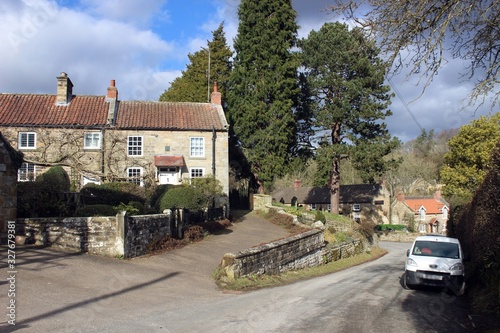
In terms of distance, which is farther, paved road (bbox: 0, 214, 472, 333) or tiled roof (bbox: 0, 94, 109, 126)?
tiled roof (bbox: 0, 94, 109, 126)

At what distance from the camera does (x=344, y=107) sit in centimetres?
3722

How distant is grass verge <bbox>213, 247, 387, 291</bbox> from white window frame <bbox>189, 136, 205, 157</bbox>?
12876mm

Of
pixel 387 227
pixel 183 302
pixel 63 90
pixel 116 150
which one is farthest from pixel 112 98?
pixel 387 227

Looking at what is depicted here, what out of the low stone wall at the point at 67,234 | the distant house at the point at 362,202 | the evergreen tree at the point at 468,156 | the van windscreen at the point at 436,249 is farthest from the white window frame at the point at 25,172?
the distant house at the point at 362,202

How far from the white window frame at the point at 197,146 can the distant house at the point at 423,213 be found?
1594 inches

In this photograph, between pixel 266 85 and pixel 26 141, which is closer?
pixel 26 141

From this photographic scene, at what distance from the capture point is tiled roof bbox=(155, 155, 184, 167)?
31.1 m

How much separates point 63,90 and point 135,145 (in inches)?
267

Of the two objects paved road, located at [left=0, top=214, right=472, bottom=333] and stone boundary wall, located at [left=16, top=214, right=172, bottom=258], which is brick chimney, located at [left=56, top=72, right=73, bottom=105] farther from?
paved road, located at [left=0, top=214, right=472, bottom=333]

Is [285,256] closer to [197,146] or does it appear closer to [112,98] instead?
[197,146]

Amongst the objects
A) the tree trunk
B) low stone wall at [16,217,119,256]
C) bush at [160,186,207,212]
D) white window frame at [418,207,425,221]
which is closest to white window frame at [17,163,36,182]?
bush at [160,186,207,212]

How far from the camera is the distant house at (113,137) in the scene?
98.0ft

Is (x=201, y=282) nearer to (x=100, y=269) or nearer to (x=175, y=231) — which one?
(x=100, y=269)

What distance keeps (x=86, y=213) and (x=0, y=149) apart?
12.1 feet
